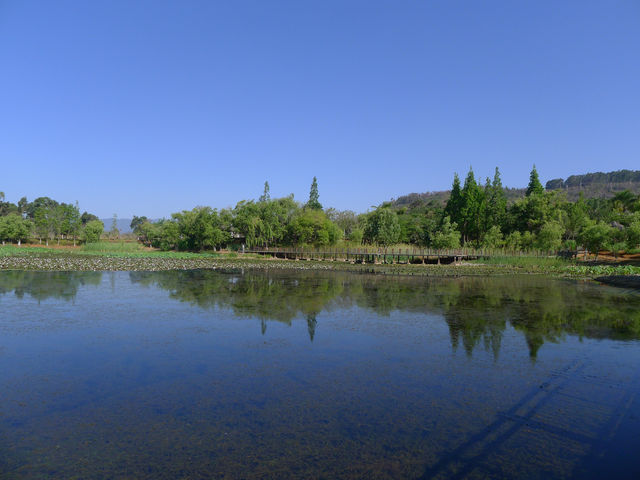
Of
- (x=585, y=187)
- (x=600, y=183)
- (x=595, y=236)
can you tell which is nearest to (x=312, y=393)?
(x=595, y=236)

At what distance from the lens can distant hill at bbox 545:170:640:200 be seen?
11675 cm

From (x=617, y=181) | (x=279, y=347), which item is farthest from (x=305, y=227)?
(x=617, y=181)

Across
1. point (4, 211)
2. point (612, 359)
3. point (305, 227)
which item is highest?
point (4, 211)

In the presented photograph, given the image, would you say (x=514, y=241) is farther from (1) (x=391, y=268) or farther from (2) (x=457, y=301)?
(2) (x=457, y=301)

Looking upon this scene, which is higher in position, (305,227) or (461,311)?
(305,227)

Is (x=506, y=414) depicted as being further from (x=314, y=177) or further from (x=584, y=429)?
(x=314, y=177)

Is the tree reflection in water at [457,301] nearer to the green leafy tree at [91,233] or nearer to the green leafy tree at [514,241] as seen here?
the green leafy tree at [514,241]

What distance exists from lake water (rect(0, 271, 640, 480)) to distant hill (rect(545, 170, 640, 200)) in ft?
386

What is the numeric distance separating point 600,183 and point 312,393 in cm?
16218

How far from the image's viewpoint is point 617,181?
13588cm

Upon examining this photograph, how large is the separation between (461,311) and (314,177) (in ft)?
187

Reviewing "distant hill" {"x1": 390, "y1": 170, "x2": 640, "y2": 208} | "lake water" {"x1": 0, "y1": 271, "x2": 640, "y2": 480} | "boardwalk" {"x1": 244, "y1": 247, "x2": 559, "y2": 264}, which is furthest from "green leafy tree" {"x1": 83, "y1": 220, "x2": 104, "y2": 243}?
"distant hill" {"x1": 390, "y1": 170, "x2": 640, "y2": 208}

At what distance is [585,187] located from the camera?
130875mm

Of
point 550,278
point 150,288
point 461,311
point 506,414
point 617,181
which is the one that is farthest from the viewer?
point 617,181
